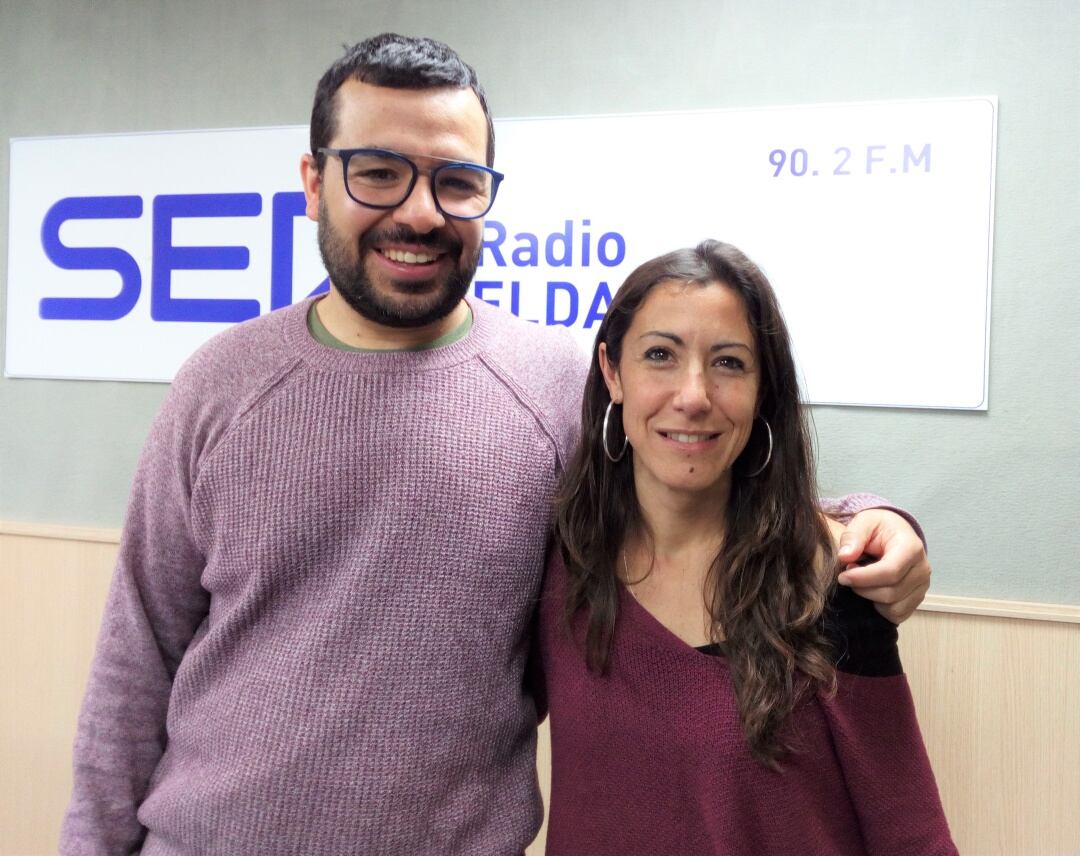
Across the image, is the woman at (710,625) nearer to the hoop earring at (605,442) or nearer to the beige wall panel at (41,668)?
the hoop earring at (605,442)

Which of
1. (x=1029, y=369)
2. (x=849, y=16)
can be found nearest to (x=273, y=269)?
(x=849, y=16)

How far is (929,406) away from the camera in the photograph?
2.14 m

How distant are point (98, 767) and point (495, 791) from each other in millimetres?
563

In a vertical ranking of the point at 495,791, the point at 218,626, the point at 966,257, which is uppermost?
the point at 966,257

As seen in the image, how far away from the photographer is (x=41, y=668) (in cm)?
280

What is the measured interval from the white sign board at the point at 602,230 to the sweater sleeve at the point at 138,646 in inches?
48.0

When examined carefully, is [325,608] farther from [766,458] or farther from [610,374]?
[766,458]

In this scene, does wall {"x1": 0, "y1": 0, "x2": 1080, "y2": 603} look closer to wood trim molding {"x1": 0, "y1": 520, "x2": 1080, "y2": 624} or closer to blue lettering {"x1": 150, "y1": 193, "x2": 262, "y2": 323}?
wood trim molding {"x1": 0, "y1": 520, "x2": 1080, "y2": 624}

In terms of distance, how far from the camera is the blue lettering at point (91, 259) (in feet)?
8.76

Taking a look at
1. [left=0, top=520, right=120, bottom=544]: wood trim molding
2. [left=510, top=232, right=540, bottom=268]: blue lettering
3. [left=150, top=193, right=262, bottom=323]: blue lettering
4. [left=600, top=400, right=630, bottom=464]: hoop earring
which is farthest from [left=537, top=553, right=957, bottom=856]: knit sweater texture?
[left=0, top=520, right=120, bottom=544]: wood trim molding

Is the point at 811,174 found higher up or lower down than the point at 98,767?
higher up

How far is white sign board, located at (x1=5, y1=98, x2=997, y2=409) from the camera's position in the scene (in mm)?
2123

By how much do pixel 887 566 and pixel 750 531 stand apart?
0.19 m

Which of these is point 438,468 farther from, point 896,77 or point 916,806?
point 896,77
